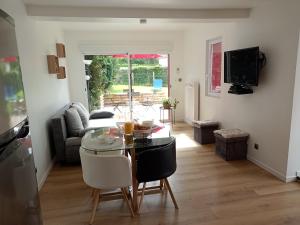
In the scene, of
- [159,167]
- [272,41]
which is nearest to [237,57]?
[272,41]

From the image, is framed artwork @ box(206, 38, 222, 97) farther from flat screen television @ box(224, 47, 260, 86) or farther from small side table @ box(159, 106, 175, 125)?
small side table @ box(159, 106, 175, 125)

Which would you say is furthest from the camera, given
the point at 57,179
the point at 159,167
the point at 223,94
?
the point at 223,94

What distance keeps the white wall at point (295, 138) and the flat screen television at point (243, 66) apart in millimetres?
561

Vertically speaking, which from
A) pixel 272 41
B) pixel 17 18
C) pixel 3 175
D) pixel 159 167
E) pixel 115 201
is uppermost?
pixel 17 18

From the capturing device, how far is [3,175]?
1.05m

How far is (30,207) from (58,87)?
11.9ft

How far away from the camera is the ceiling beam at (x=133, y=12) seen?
3035 millimetres

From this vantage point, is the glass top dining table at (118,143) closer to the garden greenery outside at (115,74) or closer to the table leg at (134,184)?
the table leg at (134,184)

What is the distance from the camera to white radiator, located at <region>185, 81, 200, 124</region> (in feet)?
18.6

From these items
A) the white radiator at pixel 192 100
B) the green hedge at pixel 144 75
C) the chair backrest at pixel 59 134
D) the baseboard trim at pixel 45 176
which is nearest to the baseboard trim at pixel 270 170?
the white radiator at pixel 192 100

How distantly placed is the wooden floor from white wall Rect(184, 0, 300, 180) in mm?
398

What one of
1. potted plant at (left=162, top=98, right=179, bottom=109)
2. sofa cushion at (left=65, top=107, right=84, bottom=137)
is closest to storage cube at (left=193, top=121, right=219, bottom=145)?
potted plant at (left=162, top=98, right=179, bottom=109)

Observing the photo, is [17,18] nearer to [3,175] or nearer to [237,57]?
[3,175]

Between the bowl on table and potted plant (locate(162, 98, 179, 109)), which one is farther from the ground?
the bowl on table
